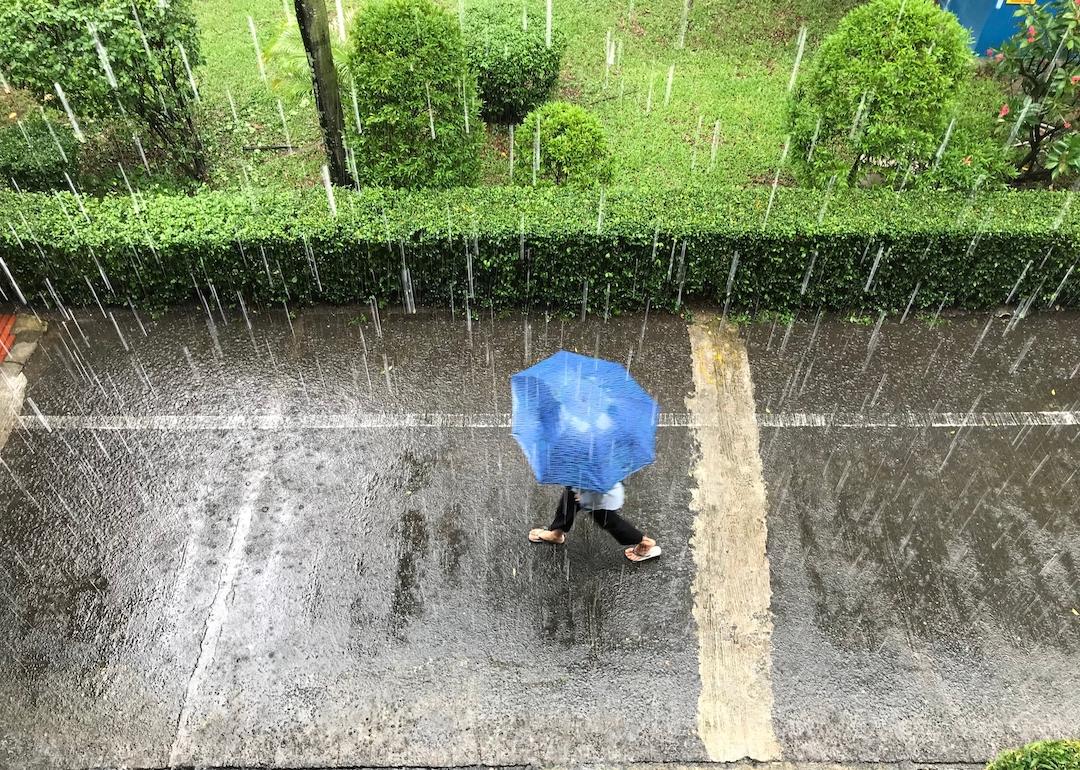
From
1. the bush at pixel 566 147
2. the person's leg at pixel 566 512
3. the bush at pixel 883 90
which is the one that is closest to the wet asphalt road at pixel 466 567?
the person's leg at pixel 566 512

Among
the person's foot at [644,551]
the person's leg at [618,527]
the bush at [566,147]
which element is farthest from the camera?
the bush at [566,147]

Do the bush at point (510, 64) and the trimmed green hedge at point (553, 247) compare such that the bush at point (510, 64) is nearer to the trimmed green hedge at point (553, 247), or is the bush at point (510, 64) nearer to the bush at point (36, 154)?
the trimmed green hedge at point (553, 247)

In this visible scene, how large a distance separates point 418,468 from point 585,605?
1.72 m

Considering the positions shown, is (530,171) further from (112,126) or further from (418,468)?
(112,126)

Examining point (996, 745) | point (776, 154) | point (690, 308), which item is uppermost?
point (776, 154)

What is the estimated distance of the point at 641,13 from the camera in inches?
457

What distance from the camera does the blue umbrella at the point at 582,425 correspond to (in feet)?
13.3

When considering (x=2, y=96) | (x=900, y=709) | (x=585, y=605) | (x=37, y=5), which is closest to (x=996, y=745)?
(x=900, y=709)

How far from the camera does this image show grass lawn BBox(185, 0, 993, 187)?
8812 mm

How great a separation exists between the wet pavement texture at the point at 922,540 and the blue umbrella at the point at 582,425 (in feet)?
5.71

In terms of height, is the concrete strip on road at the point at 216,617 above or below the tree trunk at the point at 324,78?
below

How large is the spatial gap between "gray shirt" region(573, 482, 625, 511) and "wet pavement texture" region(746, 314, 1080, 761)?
1.37m

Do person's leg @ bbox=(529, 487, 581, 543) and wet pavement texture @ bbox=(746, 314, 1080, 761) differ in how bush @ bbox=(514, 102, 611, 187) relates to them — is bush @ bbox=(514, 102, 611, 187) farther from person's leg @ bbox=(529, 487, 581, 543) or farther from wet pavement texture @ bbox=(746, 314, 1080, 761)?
person's leg @ bbox=(529, 487, 581, 543)

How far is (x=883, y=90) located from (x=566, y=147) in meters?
3.04
